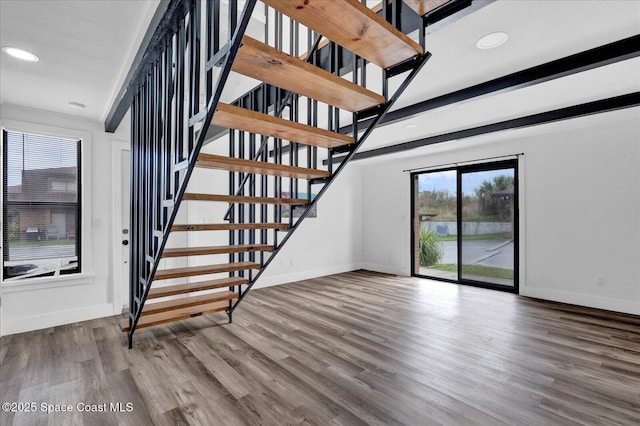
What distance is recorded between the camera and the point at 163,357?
103 inches

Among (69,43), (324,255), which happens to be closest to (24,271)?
(69,43)

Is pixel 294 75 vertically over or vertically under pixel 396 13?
under

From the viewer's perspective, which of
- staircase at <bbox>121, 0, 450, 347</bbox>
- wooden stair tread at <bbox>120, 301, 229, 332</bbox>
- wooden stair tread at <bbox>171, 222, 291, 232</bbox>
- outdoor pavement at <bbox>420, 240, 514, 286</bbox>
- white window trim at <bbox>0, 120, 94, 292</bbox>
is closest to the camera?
staircase at <bbox>121, 0, 450, 347</bbox>

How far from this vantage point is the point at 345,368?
242 centimetres

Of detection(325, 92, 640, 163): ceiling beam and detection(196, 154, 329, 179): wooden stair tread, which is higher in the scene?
detection(325, 92, 640, 163): ceiling beam

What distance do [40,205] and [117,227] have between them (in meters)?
0.76

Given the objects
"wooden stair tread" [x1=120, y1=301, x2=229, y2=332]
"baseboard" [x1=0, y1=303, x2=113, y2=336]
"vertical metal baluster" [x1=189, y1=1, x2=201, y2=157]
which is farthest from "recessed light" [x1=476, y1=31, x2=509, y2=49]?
"baseboard" [x1=0, y1=303, x2=113, y2=336]

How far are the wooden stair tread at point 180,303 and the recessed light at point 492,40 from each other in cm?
323

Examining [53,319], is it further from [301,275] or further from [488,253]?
[488,253]

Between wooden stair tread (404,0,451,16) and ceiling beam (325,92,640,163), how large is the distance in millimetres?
1024

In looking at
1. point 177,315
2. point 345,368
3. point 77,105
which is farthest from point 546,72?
point 77,105

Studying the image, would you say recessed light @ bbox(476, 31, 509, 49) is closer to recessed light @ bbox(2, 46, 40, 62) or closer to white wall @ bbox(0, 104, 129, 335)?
recessed light @ bbox(2, 46, 40, 62)

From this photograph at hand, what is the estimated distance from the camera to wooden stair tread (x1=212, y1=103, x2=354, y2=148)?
4.38ft

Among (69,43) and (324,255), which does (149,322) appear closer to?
(69,43)
